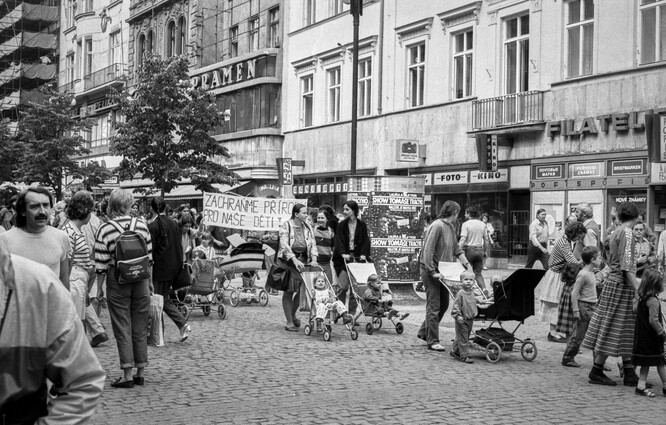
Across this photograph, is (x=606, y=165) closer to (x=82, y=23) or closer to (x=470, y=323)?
(x=470, y=323)

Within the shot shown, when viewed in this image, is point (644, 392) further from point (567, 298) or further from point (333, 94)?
point (333, 94)

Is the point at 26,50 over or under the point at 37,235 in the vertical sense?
over

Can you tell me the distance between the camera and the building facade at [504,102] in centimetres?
2339

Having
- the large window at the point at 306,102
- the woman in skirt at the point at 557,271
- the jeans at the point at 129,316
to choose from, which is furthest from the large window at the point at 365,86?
the jeans at the point at 129,316

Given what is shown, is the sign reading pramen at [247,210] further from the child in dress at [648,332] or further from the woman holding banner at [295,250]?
the child in dress at [648,332]

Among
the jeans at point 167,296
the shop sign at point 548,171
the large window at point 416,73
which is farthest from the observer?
the large window at point 416,73

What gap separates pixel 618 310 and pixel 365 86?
87.2 ft

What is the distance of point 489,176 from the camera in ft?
92.9

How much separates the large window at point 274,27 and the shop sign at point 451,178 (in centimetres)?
1291

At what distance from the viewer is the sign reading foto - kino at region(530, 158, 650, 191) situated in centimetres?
2312

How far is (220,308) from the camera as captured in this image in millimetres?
15039

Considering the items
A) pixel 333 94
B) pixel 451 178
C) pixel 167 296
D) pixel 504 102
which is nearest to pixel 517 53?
pixel 504 102

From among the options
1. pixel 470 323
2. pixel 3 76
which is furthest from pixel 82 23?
pixel 470 323

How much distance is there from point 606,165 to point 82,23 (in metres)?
46.8
